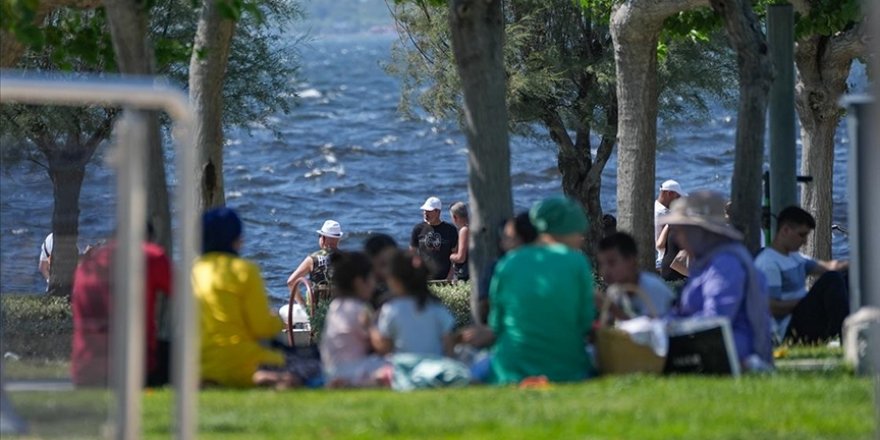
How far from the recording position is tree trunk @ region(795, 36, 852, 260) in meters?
20.0

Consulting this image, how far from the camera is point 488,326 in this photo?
10.9 meters

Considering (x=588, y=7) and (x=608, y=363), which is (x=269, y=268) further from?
(x=608, y=363)

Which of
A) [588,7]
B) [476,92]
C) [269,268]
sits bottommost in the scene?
[269,268]

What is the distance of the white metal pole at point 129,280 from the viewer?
7.32m

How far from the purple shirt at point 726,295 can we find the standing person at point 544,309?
73 cm

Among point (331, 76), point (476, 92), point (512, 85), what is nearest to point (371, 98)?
point (331, 76)

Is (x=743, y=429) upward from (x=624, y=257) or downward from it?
downward

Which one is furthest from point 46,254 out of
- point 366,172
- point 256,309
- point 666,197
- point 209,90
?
point 366,172

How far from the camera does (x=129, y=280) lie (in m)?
7.34

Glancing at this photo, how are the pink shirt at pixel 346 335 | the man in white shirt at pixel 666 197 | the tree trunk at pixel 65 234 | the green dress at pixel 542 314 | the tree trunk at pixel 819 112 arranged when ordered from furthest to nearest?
the tree trunk at pixel 819 112, the man in white shirt at pixel 666 197, the tree trunk at pixel 65 234, the pink shirt at pixel 346 335, the green dress at pixel 542 314

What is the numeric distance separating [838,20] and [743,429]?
34.0 feet

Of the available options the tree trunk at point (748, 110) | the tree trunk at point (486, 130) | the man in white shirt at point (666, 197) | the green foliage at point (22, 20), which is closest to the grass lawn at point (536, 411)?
the tree trunk at point (486, 130)

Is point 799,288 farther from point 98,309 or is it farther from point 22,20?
point 98,309

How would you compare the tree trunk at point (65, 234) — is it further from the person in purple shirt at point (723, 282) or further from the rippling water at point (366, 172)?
the rippling water at point (366, 172)
